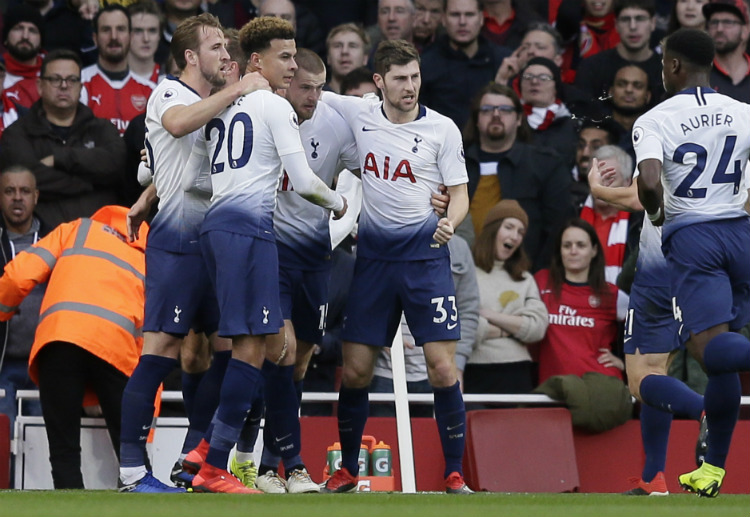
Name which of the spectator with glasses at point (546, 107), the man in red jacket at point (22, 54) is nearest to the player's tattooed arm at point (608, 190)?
the spectator with glasses at point (546, 107)

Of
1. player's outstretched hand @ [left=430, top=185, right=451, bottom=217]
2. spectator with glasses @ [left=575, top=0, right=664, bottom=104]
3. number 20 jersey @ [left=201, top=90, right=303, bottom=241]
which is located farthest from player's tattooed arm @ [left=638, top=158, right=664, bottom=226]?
spectator with glasses @ [left=575, top=0, right=664, bottom=104]

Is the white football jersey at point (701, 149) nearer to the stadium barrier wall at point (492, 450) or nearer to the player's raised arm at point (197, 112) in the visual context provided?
the player's raised arm at point (197, 112)

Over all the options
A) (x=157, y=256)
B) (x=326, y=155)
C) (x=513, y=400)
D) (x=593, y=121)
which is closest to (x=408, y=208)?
(x=326, y=155)

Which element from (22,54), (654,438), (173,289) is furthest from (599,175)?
(22,54)

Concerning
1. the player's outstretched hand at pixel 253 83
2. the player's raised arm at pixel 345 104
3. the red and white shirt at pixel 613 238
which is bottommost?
the red and white shirt at pixel 613 238

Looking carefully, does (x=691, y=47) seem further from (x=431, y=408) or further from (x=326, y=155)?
(x=431, y=408)

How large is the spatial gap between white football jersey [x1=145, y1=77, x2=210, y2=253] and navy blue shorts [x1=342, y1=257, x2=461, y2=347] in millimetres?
1236

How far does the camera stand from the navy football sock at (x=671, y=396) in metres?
9.23

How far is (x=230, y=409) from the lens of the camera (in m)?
8.25

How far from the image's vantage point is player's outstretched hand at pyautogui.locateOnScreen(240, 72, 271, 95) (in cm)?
834

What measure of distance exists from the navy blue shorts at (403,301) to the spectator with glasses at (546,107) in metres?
Answer: 4.05

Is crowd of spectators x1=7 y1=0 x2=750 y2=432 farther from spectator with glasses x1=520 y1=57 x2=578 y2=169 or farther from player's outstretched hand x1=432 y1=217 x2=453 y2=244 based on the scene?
player's outstretched hand x1=432 y1=217 x2=453 y2=244

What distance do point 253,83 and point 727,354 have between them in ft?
10.3

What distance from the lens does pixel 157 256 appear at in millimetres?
8609
